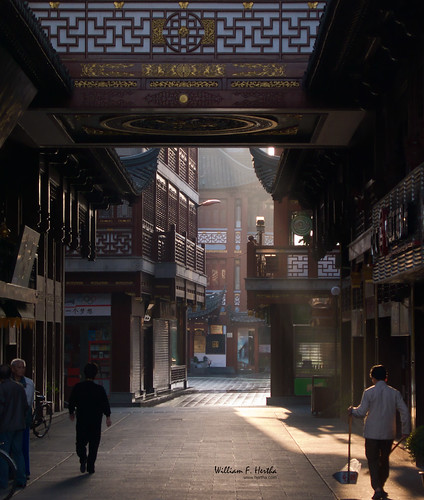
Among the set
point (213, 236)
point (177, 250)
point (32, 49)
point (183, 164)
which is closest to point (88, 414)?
point (32, 49)

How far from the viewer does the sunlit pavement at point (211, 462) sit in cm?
1211

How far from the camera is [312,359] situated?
3117 cm

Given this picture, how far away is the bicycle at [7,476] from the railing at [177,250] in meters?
23.7

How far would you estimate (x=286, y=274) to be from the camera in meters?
30.5

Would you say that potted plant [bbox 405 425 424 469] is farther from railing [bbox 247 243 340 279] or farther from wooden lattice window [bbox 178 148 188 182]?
wooden lattice window [bbox 178 148 188 182]

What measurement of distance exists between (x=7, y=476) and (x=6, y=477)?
17 millimetres

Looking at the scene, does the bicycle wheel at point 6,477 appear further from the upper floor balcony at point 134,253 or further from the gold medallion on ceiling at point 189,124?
the upper floor balcony at point 134,253

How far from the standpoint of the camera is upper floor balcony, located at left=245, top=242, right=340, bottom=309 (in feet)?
98.7

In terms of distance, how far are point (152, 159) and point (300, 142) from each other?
46.4 feet

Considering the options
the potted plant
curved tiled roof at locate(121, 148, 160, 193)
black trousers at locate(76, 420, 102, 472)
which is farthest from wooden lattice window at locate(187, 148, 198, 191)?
the potted plant

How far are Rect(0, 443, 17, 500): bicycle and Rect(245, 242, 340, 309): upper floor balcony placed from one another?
18.9 m

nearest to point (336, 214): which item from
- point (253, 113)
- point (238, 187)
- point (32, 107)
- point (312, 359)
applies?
point (253, 113)

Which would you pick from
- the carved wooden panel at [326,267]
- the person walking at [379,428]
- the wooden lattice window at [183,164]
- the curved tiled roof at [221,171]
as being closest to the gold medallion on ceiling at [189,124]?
the person walking at [379,428]

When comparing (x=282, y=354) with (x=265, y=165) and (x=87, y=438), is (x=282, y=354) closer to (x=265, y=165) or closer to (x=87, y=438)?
(x=265, y=165)
